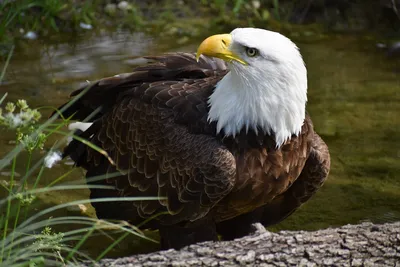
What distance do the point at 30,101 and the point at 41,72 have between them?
0.67m

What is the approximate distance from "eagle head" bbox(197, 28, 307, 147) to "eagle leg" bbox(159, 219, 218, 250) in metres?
0.54

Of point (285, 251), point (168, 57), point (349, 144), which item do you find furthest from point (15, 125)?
point (349, 144)

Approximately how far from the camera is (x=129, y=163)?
4.48 meters

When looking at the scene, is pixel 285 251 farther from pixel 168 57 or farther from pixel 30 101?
pixel 30 101

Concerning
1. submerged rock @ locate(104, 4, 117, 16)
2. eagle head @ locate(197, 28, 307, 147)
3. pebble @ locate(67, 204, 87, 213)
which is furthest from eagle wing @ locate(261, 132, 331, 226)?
submerged rock @ locate(104, 4, 117, 16)

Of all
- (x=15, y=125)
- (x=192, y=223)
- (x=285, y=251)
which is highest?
(x=15, y=125)

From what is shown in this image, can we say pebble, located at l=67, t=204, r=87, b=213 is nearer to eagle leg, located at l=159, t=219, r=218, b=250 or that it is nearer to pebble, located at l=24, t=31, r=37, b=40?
eagle leg, located at l=159, t=219, r=218, b=250

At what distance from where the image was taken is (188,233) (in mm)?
4383

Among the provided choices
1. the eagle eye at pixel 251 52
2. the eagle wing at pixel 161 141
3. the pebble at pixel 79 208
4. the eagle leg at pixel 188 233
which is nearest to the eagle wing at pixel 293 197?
the eagle leg at pixel 188 233

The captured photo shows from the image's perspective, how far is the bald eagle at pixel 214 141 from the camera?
4.01 m

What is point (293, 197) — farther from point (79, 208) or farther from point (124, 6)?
point (124, 6)

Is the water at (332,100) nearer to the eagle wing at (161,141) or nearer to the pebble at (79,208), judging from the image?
the pebble at (79,208)

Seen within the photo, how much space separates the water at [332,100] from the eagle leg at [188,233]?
51 centimetres

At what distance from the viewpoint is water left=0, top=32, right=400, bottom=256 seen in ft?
17.4
